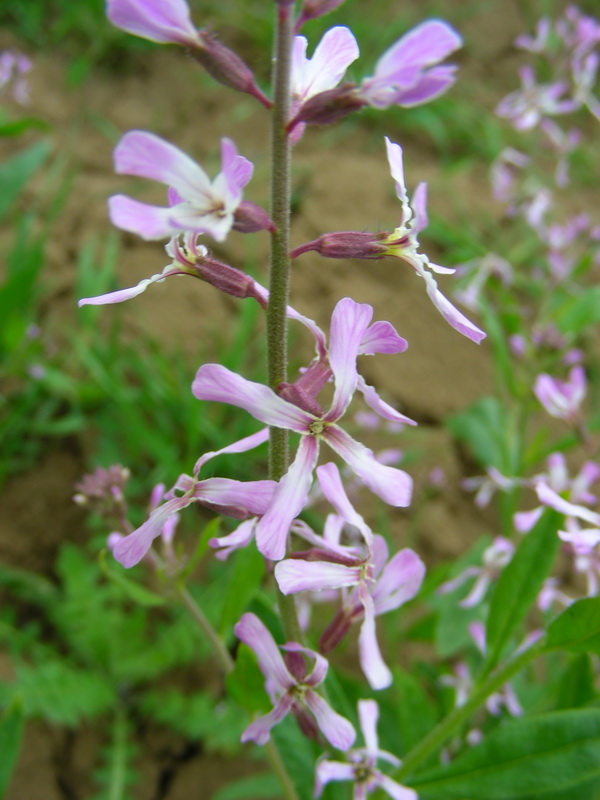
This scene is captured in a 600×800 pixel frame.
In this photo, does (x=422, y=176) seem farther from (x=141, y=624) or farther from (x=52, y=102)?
(x=141, y=624)

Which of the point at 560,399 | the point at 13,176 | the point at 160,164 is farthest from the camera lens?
the point at 13,176

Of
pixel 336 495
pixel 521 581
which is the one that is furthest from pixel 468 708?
pixel 336 495

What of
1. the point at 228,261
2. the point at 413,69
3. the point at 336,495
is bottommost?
the point at 228,261

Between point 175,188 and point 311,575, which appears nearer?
point 175,188

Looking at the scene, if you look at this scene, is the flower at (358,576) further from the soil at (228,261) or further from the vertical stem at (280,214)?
the soil at (228,261)

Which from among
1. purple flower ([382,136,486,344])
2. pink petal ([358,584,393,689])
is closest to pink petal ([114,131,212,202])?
purple flower ([382,136,486,344])

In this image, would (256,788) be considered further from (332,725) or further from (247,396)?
(247,396)

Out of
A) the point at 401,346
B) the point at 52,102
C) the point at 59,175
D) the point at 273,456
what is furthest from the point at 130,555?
the point at 52,102

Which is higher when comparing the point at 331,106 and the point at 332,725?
the point at 331,106
